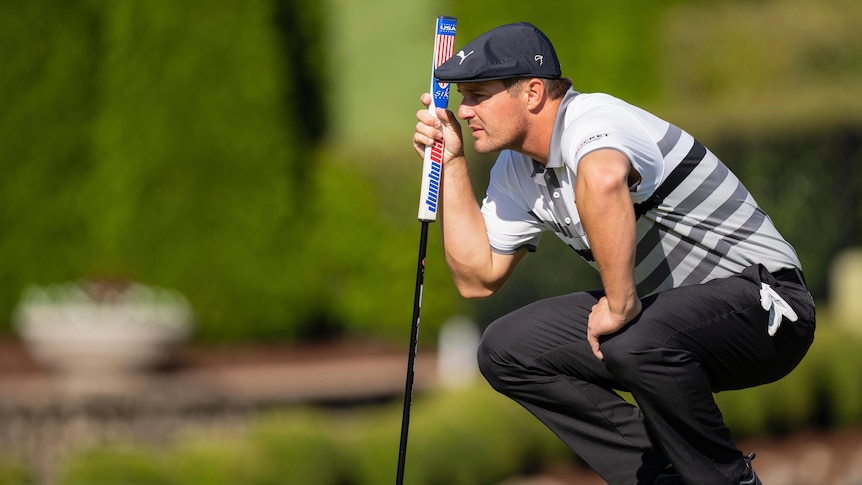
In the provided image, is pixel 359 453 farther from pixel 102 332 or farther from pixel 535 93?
pixel 102 332

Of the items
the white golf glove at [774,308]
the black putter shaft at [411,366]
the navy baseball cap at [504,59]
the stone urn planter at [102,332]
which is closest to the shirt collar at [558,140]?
the navy baseball cap at [504,59]

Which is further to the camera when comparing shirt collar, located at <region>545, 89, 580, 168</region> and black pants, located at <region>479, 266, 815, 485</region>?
shirt collar, located at <region>545, 89, 580, 168</region>

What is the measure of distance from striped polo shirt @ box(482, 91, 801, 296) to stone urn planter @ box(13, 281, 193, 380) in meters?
7.63

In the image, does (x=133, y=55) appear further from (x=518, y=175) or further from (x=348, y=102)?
(x=518, y=175)

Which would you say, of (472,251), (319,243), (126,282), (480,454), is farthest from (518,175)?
(319,243)

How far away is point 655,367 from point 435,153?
978 mm

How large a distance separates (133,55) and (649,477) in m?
10.3

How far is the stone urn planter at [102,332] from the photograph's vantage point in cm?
1089

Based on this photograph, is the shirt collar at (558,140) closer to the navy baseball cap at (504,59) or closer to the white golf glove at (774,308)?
the navy baseball cap at (504,59)

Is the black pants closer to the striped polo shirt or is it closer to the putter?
the striped polo shirt

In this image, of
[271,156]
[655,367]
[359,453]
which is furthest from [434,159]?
[271,156]

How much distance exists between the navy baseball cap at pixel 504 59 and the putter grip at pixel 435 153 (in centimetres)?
19

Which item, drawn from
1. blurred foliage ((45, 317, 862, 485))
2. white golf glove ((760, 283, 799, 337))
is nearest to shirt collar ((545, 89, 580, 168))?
white golf glove ((760, 283, 799, 337))

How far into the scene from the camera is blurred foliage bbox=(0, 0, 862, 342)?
11531mm
